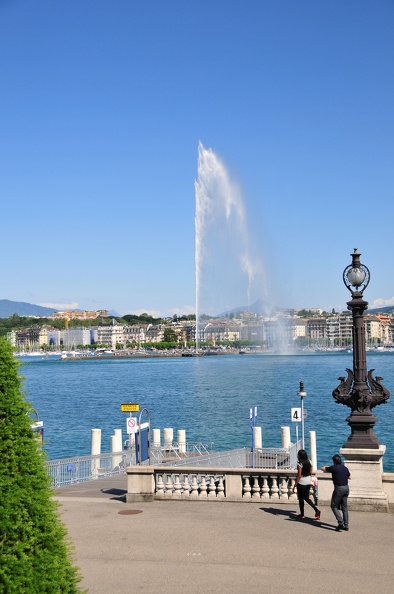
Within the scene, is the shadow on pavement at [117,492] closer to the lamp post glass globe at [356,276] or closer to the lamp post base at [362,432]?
the lamp post base at [362,432]

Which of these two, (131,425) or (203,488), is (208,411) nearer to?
(131,425)

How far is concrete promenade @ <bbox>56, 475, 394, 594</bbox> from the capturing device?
29.9 ft

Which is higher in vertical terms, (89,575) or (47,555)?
(47,555)

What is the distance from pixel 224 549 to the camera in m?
10.7

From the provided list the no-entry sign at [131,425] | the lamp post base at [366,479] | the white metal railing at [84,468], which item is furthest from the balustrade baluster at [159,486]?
the no-entry sign at [131,425]

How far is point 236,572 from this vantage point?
31.4ft

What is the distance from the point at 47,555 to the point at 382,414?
55165 mm

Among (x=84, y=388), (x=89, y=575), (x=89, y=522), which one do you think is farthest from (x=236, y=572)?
(x=84, y=388)

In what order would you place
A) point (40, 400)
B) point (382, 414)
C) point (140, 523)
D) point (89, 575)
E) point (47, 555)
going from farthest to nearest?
point (40, 400) < point (382, 414) < point (140, 523) < point (89, 575) < point (47, 555)

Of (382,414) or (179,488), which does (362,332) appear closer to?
(179,488)

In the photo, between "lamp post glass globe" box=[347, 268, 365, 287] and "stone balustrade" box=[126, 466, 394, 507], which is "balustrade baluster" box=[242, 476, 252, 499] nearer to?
"stone balustrade" box=[126, 466, 394, 507]

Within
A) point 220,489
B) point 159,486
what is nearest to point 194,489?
point 220,489

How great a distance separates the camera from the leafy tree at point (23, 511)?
193 inches

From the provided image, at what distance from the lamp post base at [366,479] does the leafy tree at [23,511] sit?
923 centimetres
